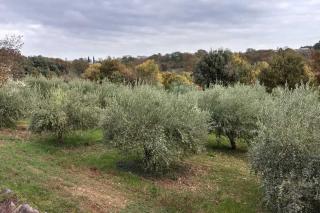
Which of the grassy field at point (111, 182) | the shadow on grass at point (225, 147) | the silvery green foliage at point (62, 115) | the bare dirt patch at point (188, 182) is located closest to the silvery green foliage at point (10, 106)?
the silvery green foliage at point (62, 115)

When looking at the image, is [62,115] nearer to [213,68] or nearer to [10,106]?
[10,106]

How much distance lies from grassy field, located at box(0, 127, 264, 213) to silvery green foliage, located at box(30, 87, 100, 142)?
65cm

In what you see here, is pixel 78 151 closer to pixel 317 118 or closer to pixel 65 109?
pixel 65 109

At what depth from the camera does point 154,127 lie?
1305 cm

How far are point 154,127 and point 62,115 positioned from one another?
463 centimetres

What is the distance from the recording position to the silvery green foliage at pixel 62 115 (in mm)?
16312

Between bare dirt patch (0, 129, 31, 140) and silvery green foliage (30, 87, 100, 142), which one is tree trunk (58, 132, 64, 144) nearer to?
silvery green foliage (30, 87, 100, 142)

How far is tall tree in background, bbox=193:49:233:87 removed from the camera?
43.4 meters

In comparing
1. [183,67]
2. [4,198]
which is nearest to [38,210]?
[4,198]

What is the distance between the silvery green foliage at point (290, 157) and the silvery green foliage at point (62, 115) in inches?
320

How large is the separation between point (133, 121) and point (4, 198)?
447 cm

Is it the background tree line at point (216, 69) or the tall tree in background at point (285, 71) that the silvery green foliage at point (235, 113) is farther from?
the tall tree in background at point (285, 71)

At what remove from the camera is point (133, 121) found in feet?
43.5

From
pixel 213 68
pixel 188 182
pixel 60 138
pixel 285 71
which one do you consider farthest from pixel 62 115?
pixel 213 68
